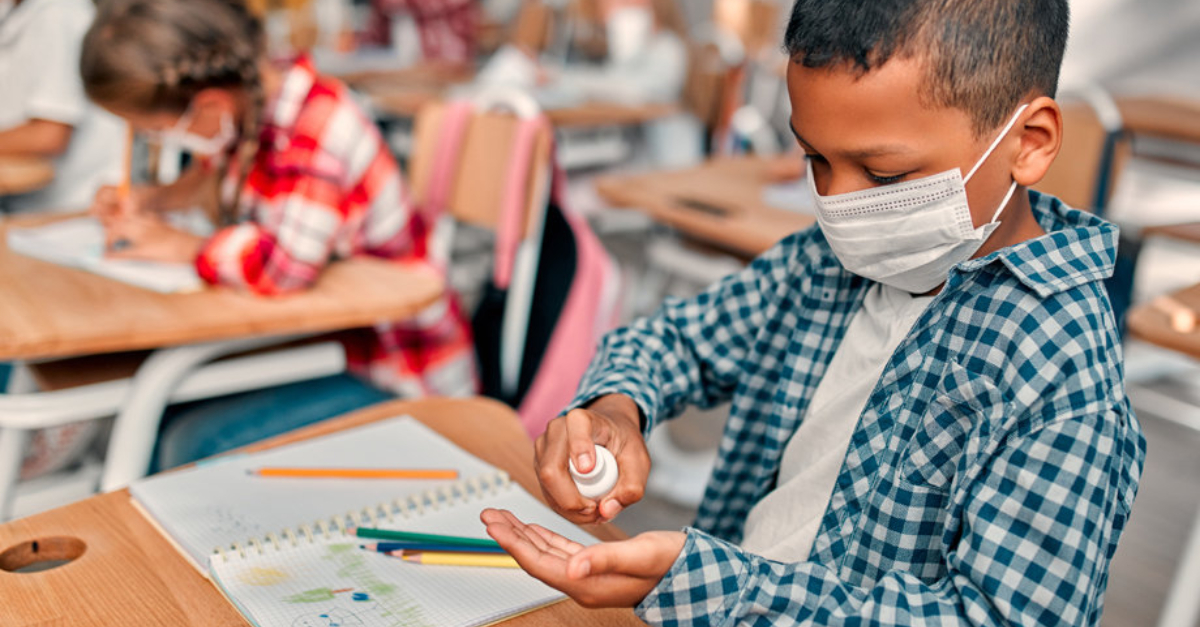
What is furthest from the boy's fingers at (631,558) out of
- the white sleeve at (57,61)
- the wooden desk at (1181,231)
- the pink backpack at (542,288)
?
the white sleeve at (57,61)

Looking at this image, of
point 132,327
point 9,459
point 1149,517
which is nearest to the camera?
point 132,327

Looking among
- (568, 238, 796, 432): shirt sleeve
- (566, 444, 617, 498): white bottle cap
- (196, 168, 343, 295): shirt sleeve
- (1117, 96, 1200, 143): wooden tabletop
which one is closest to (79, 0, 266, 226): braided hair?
(196, 168, 343, 295): shirt sleeve

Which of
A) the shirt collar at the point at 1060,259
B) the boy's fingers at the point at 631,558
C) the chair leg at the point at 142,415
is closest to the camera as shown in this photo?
the boy's fingers at the point at 631,558

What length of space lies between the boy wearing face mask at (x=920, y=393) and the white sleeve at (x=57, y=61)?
1.98 m

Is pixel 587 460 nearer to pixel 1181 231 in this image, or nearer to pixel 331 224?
pixel 331 224

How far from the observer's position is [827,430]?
0.93m

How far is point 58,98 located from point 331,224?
1167mm

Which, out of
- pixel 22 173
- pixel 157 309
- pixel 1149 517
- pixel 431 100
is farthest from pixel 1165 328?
pixel 431 100

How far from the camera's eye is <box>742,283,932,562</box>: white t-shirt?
0.89m

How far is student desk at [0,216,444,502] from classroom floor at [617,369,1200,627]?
3.36 ft

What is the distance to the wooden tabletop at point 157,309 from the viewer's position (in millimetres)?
1270

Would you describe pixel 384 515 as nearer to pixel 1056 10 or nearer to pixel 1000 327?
pixel 1000 327

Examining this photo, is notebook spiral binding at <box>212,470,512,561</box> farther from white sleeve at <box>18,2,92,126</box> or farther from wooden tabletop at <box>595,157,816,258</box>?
white sleeve at <box>18,2,92,126</box>

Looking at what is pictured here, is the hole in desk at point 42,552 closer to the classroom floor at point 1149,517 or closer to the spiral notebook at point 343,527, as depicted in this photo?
the spiral notebook at point 343,527
